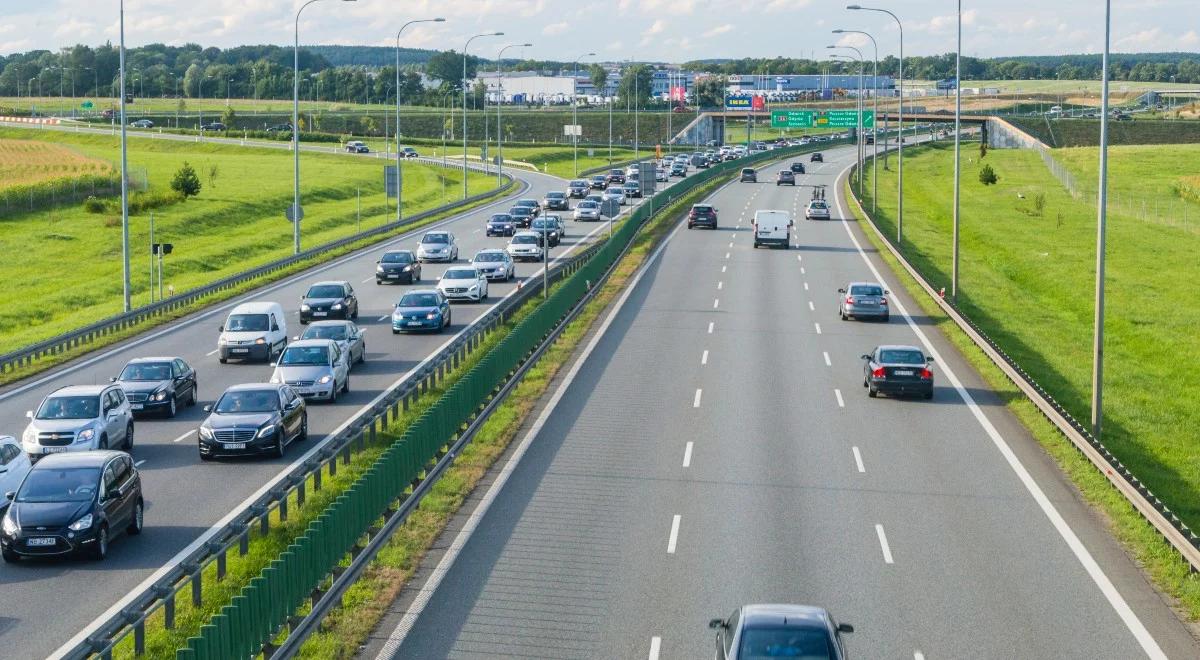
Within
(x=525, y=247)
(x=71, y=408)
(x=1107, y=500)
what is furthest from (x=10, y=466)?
(x=525, y=247)

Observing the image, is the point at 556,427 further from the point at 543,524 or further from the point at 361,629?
the point at 361,629

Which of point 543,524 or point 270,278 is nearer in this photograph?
point 543,524

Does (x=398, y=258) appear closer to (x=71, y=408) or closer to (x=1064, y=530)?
(x=71, y=408)

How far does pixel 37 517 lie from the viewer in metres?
21.9

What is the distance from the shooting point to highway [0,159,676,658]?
65.2 feet

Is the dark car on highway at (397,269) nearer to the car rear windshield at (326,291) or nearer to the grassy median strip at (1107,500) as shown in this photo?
the car rear windshield at (326,291)

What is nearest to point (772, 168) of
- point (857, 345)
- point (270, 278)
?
point (270, 278)

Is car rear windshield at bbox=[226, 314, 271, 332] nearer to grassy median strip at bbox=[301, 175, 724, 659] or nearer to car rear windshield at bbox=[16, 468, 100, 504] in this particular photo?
grassy median strip at bbox=[301, 175, 724, 659]

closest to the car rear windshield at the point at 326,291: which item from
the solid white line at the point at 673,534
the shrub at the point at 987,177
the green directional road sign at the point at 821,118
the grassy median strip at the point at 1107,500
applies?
the grassy median strip at the point at 1107,500

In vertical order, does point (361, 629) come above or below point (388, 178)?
below

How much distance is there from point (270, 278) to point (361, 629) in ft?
140

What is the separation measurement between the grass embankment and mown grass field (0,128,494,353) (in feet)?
105

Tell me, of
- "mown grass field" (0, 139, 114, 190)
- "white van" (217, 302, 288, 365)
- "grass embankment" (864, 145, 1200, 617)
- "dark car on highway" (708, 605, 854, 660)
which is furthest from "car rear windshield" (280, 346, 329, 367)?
"mown grass field" (0, 139, 114, 190)

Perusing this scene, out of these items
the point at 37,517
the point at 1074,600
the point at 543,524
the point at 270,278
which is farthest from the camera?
the point at 270,278
